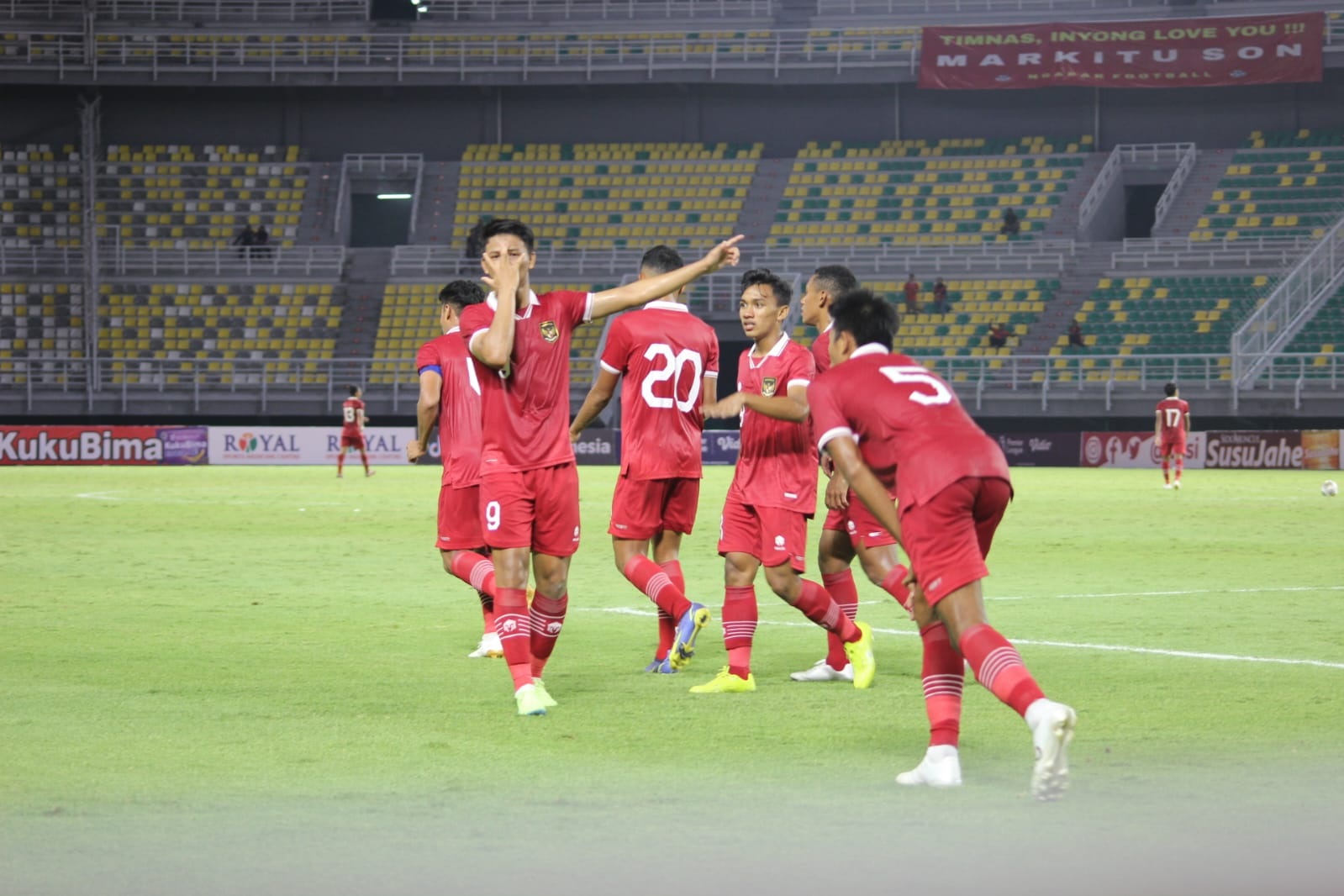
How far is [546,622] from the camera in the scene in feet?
28.7

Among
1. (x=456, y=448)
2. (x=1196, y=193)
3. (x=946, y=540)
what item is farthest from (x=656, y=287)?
(x=1196, y=193)

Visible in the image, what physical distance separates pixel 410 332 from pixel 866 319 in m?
45.1

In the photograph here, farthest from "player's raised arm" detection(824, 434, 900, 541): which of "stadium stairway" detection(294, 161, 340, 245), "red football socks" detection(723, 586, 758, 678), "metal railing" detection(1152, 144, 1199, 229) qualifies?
"stadium stairway" detection(294, 161, 340, 245)

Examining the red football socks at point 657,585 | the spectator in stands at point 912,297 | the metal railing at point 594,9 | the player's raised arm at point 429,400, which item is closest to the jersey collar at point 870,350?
the red football socks at point 657,585

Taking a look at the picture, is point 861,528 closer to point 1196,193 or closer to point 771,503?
point 771,503

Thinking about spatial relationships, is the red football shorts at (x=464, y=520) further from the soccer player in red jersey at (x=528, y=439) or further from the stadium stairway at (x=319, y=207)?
the stadium stairway at (x=319, y=207)

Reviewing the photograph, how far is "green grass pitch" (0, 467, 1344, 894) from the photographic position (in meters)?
5.35

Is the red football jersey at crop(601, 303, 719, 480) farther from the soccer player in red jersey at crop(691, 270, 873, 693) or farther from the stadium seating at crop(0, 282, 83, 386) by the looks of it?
the stadium seating at crop(0, 282, 83, 386)

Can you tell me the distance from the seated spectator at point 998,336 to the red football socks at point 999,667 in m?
42.3

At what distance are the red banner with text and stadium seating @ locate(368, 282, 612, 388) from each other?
1350 cm

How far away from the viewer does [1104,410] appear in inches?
1748

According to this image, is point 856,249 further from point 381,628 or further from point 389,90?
point 381,628

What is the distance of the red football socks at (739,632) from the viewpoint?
9242 millimetres

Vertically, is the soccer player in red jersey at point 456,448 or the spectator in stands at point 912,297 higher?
the spectator in stands at point 912,297
